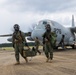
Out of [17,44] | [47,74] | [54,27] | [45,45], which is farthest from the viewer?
[54,27]

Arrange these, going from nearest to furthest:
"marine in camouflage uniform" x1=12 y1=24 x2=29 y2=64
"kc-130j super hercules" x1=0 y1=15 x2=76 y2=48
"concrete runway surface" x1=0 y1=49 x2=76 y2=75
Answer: "concrete runway surface" x1=0 y1=49 x2=76 y2=75 → "marine in camouflage uniform" x1=12 y1=24 x2=29 y2=64 → "kc-130j super hercules" x1=0 y1=15 x2=76 y2=48

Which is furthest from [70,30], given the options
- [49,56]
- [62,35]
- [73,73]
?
[73,73]

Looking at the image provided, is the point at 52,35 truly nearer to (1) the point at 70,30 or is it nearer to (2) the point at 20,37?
(2) the point at 20,37

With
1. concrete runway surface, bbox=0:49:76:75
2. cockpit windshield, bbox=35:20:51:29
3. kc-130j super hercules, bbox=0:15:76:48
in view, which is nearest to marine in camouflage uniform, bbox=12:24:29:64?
concrete runway surface, bbox=0:49:76:75

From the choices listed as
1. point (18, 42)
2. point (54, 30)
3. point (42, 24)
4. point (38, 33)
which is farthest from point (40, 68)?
point (42, 24)

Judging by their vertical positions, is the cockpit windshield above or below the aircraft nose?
above

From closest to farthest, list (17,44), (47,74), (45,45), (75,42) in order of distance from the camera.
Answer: (47,74)
(17,44)
(45,45)
(75,42)

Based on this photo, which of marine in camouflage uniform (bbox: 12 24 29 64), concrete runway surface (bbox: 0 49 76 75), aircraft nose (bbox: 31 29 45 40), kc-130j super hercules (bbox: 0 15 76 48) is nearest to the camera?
concrete runway surface (bbox: 0 49 76 75)

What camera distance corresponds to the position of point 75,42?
38.8 meters

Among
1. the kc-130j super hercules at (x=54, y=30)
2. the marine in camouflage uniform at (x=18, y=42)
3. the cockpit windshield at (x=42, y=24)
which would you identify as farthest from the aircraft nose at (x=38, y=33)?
the marine in camouflage uniform at (x=18, y=42)

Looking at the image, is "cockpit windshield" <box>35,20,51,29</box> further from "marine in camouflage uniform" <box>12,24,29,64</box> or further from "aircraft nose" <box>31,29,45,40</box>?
"marine in camouflage uniform" <box>12,24,29,64</box>

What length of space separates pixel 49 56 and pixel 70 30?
24.5 metres

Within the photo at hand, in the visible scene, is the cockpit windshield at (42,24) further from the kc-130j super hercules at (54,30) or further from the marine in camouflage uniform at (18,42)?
the marine in camouflage uniform at (18,42)

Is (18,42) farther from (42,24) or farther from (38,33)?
(42,24)
